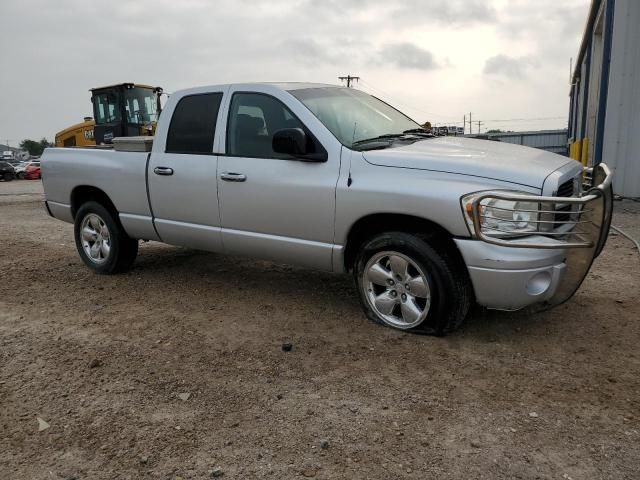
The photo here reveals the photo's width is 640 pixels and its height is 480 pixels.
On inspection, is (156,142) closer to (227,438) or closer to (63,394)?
(63,394)

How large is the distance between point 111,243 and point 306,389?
11.5ft

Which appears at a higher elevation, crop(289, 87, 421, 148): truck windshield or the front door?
crop(289, 87, 421, 148): truck windshield

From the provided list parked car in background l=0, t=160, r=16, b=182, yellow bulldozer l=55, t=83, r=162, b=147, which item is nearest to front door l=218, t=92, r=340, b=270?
yellow bulldozer l=55, t=83, r=162, b=147

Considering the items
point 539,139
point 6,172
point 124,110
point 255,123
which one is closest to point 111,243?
point 255,123

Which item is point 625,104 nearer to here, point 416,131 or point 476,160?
point 416,131

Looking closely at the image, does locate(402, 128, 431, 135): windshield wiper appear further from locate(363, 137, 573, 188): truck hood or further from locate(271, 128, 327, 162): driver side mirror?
locate(271, 128, 327, 162): driver side mirror

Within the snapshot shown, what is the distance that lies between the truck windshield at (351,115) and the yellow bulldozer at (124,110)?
12.5 meters

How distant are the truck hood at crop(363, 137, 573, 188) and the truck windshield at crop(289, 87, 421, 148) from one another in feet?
1.14

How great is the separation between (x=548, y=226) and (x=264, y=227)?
222 centimetres

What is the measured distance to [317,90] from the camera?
4.91 meters

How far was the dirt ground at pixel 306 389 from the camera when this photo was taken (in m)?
2.67

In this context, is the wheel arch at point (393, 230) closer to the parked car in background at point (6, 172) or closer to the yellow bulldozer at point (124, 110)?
the yellow bulldozer at point (124, 110)

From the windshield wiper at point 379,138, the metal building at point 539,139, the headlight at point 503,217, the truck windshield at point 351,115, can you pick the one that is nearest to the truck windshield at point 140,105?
the truck windshield at point 351,115

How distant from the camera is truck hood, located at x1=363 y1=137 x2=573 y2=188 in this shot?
12.0 ft
